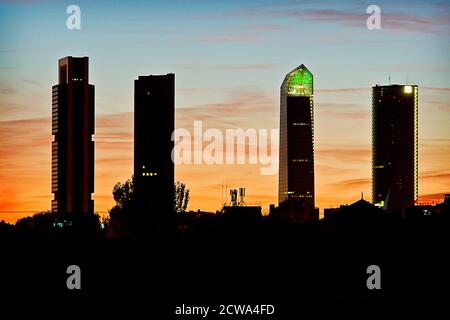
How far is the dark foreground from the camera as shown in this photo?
76812mm

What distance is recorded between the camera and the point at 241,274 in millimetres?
119812

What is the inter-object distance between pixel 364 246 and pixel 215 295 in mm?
80982

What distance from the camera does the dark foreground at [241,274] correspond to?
7681 cm

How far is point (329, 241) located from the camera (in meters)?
173

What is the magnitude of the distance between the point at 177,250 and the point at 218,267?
24929mm

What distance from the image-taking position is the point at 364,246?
170 meters
